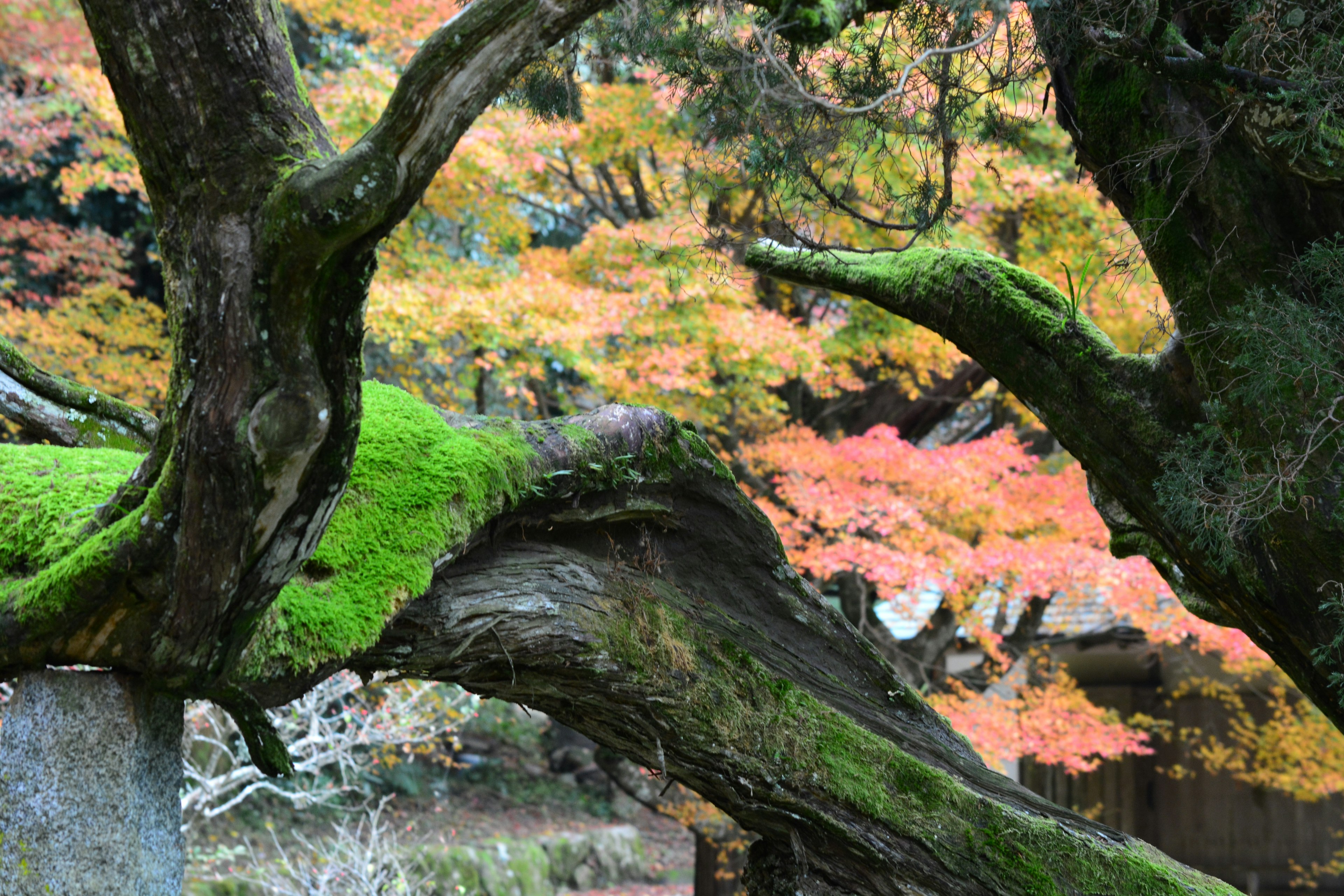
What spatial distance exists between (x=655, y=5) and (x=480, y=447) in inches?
71.3

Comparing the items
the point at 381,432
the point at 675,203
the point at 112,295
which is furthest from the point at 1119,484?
the point at 112,295

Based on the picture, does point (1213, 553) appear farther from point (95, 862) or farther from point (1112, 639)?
point (1112, 639)

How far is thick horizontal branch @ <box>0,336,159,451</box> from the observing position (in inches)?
141

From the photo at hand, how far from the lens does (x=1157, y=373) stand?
3.44 m

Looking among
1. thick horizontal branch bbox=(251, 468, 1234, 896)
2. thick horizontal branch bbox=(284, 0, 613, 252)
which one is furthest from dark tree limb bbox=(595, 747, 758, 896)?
thick horizontal branch bbox=(284, 0, 613, 252)

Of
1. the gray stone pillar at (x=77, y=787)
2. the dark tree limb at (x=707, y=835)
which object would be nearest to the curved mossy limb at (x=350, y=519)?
the gray stone pillar at (x=77, y=787)

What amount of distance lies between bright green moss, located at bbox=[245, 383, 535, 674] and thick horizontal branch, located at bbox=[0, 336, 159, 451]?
1.20 metres

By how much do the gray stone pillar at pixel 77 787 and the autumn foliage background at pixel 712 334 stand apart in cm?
417

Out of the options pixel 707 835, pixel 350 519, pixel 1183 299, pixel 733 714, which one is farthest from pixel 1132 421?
pixel 707 835

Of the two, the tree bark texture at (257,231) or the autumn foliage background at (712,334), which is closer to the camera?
the tree bark texture at (257,231)

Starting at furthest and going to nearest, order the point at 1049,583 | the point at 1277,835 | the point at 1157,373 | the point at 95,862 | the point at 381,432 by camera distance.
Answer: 1. the point at 1277,835
2. the point at 1049,583
3. the point at 1157,373
4. the point at 381,432
5. the point at 95,862

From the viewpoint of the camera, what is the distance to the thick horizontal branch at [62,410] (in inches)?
141

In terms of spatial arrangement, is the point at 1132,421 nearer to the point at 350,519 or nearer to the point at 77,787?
the point at 350,519

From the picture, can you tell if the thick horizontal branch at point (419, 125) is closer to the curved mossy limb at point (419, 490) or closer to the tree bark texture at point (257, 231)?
the tree bark texture at point (257, 231)
